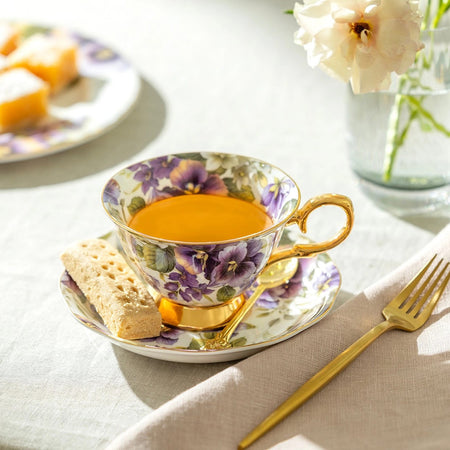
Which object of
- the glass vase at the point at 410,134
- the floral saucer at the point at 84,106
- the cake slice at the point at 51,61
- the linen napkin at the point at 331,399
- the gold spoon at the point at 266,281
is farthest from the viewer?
the cake slice at the point at 51,61

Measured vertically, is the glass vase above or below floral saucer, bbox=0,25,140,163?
above

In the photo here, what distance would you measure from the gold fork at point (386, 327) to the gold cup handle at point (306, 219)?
7 centimetres

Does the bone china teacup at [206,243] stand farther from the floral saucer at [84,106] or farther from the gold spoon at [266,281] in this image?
the floral saucer at [84,106]

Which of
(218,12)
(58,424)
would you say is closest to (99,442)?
(58,424)

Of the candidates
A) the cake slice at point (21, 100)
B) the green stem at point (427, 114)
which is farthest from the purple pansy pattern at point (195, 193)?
the cake slice at point (21, 100)

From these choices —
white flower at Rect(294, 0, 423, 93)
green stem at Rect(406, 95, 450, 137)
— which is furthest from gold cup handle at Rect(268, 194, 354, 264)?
green stem at Rect(406, 95, 450, 137)

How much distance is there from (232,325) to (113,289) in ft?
0.34

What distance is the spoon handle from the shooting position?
572 millimetres

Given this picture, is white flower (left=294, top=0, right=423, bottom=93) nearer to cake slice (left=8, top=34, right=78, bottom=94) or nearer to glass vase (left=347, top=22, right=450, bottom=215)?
glass vase (left=347, top=22, right=450, bottom=215)

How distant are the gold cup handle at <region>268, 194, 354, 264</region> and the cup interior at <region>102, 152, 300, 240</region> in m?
0.02

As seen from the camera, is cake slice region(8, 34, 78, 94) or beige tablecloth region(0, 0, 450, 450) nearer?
beige tablecloth region(0, 0, 450, 450)

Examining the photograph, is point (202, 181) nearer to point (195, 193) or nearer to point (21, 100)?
point (195, 193)

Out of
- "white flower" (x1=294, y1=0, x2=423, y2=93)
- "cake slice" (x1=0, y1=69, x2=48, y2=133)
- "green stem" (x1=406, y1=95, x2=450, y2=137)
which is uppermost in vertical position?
"white flower" (x1=294, y1=0, x2=423, y2=93)

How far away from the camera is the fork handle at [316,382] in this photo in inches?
19.4
